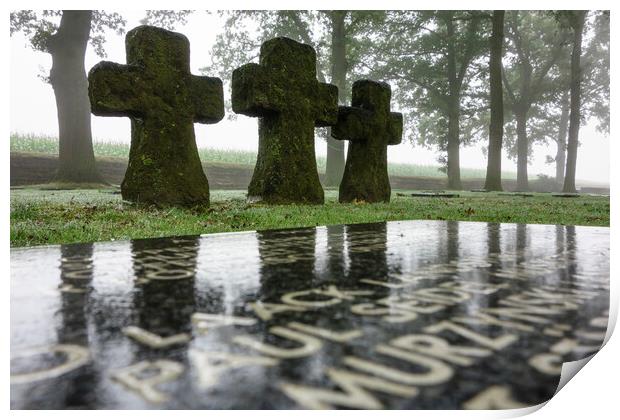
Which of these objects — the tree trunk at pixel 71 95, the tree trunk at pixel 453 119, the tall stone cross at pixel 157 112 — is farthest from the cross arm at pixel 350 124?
the tree trunk at pixel 453 119

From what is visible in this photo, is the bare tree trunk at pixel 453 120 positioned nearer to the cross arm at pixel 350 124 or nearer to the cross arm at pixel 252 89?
the cross arm at pixel 350 124

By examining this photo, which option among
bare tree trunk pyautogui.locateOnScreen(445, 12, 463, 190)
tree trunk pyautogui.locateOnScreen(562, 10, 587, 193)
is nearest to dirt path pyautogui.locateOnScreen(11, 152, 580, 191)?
bare tree trunk pyautogui.locateOnScreen(445, 12, 463, 190)

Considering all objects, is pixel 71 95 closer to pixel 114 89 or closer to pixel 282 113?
pixel 282 113

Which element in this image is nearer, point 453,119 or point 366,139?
point 366,139

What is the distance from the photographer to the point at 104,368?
0.85m

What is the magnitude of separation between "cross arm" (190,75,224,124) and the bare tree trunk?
1662cm

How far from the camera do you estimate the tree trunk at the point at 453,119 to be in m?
21.7

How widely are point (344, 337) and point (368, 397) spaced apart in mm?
250

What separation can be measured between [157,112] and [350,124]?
3.75 m

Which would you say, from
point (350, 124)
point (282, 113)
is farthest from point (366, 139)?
point (282, 113)

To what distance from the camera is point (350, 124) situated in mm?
8680

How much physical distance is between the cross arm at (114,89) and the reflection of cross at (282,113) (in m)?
1.76

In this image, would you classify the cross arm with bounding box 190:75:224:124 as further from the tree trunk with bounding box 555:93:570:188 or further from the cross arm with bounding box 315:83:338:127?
the tree trunk with bounding box 555:93:570:188
